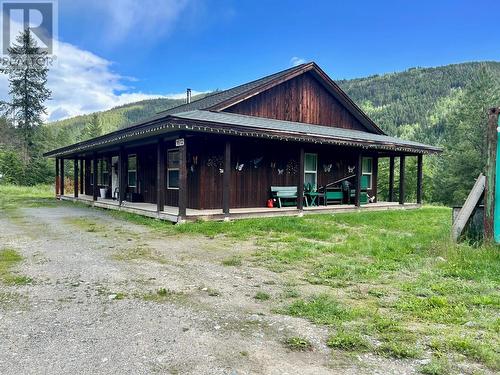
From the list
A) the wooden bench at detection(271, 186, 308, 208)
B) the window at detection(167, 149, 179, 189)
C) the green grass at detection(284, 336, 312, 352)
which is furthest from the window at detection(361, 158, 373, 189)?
the green grass at detection(284, 336, 312, 352)

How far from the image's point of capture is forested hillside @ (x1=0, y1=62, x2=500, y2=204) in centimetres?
3331


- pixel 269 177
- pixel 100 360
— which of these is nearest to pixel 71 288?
pixel 100 360

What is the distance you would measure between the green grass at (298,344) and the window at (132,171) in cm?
1292

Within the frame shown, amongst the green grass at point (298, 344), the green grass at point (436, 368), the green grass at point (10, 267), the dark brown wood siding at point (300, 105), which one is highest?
the dark brown wood siding at point (300, 105)

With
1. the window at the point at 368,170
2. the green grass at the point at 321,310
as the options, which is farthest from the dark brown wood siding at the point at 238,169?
the green grass at the point at 321,310

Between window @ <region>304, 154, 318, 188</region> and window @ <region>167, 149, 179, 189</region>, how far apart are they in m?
4.66

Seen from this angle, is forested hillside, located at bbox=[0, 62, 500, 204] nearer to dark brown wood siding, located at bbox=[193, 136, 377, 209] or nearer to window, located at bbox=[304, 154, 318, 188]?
window, located at bbox=[304, 154, 318, 188]

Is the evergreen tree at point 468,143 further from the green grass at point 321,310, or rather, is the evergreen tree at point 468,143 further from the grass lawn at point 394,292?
the green grass at point 321,310

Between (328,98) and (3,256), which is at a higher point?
(328,98)

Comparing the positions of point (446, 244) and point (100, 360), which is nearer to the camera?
point (100, 360)

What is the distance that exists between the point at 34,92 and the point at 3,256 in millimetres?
36919

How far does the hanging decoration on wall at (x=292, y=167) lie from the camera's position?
42.3 feet

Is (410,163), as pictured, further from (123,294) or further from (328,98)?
(123,294)

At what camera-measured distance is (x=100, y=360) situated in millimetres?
2424
